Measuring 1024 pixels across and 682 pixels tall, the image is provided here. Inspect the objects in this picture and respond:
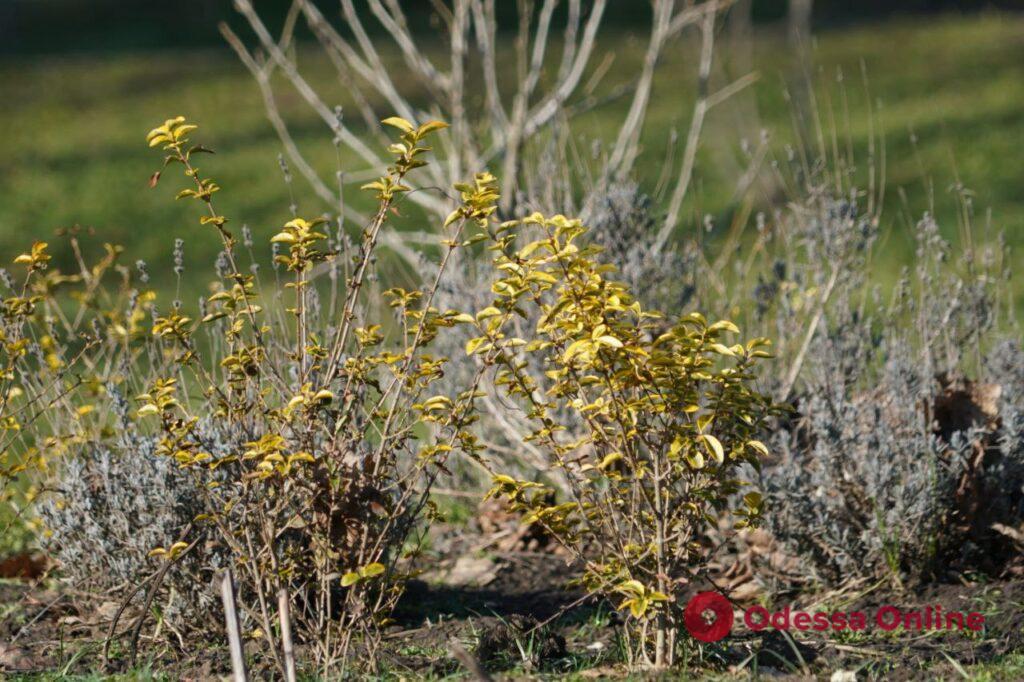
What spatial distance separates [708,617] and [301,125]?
44.7ft

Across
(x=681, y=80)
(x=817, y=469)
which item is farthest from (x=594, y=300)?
(x=681, y=80)

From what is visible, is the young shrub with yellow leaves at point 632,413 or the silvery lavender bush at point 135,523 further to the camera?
the silvery lavender bush at point 135,523

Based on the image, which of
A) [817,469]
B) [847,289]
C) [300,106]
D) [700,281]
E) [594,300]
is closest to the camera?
[594,300]

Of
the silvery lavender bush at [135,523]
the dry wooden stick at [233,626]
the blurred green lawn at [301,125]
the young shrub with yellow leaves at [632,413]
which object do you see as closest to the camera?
the dry wooden stick at [233,626]

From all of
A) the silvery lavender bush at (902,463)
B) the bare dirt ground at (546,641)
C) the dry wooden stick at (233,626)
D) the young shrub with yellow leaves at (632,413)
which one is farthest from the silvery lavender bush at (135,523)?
the silvery lavender bush at (902,463)

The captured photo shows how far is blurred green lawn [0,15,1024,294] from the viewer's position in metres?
12.5

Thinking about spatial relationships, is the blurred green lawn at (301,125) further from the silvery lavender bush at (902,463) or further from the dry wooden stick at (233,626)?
the dry wooden stick at (233,626)

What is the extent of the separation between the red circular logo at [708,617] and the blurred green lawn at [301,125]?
7.23 m

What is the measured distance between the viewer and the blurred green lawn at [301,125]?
1245 cm

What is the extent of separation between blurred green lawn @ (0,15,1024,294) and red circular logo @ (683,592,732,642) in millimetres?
7228

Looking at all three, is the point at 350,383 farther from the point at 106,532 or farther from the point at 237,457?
the point at 106,532

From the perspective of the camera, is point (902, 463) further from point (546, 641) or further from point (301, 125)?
point (301, 125)

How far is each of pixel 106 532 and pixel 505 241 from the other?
172 centimetres

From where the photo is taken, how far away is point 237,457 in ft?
9.80
